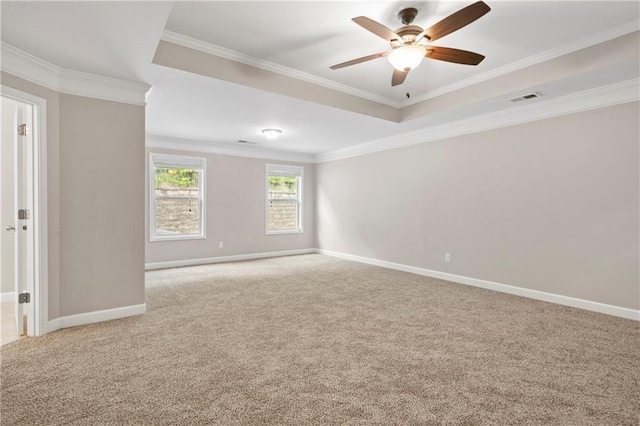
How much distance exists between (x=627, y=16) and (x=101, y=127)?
470 cm

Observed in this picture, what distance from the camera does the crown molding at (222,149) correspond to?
5.86 meters

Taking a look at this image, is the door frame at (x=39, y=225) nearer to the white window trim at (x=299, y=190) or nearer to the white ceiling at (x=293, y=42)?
the white ceiling at (x=293, y=42)

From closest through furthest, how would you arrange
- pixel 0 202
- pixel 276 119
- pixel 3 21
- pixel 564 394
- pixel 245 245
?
pixel 564 394
pixel 3 21
pixel 0 202
pixel 276 119
pixel 245 245

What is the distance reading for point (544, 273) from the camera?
13.0ft

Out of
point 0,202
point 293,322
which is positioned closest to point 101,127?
point 0,202

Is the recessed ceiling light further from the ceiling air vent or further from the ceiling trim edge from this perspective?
the ceiling air vent

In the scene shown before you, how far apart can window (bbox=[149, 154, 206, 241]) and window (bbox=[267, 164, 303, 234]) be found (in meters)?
1.54

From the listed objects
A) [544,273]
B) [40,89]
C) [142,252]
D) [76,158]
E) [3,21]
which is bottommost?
[544,273]

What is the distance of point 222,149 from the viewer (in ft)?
21.4

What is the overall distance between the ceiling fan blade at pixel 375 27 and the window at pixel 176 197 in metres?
4.75

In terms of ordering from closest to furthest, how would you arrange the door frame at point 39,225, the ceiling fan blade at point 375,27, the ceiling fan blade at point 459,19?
the ceiling fan blade at point 459,19 → the ceiling fan blade at point 375,27 → the door frame at point 39,225

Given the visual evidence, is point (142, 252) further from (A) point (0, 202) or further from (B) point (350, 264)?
(B) point (350, 264)

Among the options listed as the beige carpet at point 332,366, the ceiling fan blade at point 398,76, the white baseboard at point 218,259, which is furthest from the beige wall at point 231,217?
the ceiling fan blade at point 398,76

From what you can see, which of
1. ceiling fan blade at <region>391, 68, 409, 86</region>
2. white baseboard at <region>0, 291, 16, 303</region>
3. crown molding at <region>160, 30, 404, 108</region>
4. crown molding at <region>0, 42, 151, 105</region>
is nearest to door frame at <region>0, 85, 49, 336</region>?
crown molding at <region>0, 42, 151, 105</region>
